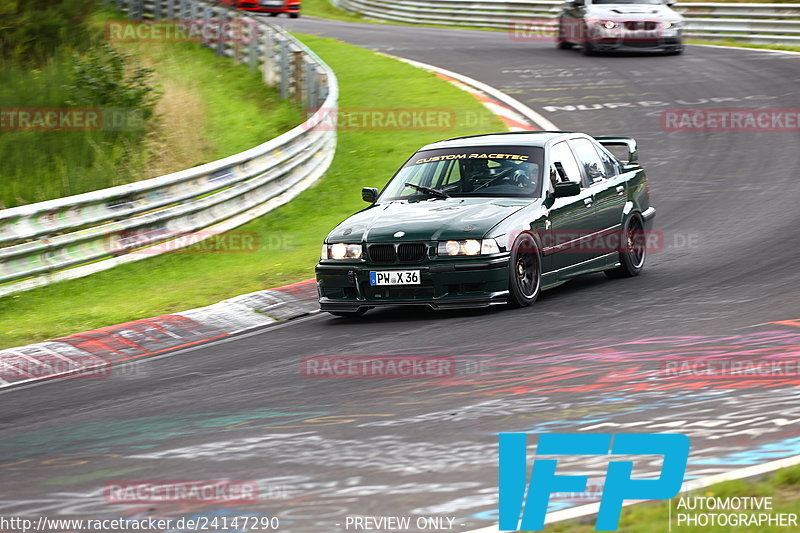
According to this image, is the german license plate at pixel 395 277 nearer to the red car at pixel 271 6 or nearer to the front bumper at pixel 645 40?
the front bumper at pixel 645 40

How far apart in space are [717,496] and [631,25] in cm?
2293

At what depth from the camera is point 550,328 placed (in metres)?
9.00

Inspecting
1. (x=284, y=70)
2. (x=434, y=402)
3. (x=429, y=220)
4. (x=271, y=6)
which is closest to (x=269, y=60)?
(x=284, y=70)

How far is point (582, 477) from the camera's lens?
16.4 ft

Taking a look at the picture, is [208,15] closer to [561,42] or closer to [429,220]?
[561,42]

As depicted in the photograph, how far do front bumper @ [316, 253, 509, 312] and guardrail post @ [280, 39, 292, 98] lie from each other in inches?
487

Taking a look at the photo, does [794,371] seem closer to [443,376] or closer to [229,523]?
[443,376]

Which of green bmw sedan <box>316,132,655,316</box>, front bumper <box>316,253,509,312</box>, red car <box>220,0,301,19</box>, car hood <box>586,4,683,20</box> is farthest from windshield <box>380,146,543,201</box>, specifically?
red car <box>220,0,301,19</box>

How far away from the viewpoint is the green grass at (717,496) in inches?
169

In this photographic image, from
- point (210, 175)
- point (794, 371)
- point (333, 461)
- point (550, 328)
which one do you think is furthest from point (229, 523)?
point (210, 175)

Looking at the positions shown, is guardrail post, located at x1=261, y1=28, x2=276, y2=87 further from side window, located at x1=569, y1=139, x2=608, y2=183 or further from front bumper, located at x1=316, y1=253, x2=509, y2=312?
front bumper, located at x1=316, y1=253, x2=509, y2=312

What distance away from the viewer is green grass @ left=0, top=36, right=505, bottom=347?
11.1m


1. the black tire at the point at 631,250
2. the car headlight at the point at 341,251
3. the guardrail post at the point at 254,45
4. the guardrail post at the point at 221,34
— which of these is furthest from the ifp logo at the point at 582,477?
the guardrail post at the point at 221,34

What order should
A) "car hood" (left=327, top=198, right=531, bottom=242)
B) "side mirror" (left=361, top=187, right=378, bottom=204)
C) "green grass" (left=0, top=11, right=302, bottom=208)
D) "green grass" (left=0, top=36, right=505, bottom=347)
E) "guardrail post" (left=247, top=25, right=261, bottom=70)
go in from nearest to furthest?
1. "car hood" (left=327, top=198, right=531, bottom=242)
2. "side mirror" (left=361, top=187, right=378, bottom=204)
3. "green grass" (left=0, top=36, right=505, bottom=347)
4. "green grass" (left=0, top=11, right=302, bottom=208)
5. "guardrail post" (left=247, top=25, right=261, bottom=70)
